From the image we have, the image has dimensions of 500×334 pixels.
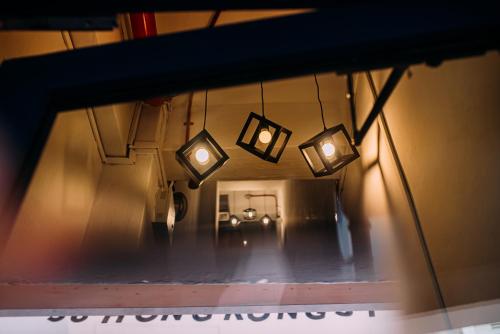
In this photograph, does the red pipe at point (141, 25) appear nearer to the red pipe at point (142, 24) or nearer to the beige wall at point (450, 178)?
the red pipe at point (142, 24)

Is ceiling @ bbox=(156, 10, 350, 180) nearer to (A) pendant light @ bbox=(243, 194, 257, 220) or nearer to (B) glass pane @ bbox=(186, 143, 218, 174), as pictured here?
(B) glass pane @ bbox=(186, 143, 218, 174)

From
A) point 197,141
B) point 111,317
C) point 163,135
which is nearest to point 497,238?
point 111,317

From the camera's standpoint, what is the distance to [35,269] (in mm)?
2926

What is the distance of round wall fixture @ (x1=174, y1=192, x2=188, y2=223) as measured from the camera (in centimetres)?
561

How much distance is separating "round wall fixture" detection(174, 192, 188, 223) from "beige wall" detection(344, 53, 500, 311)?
3.25 metres

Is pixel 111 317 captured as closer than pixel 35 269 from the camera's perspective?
Yes

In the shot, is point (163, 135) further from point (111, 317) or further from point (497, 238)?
point (497, 238)

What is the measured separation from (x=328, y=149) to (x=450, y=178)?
1.55 m

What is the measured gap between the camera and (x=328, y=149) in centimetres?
380

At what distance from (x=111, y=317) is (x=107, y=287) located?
0.23 meters

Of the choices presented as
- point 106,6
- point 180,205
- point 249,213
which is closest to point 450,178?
point 106,6

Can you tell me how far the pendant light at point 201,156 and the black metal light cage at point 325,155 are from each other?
2.98 ft

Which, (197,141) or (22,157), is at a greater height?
(197,141)

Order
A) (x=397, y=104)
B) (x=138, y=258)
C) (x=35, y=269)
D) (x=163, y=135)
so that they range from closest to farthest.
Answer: (x=35, y=269) → (x=397, y=104) → (x=138, y=258) → (x=163, y=135)
